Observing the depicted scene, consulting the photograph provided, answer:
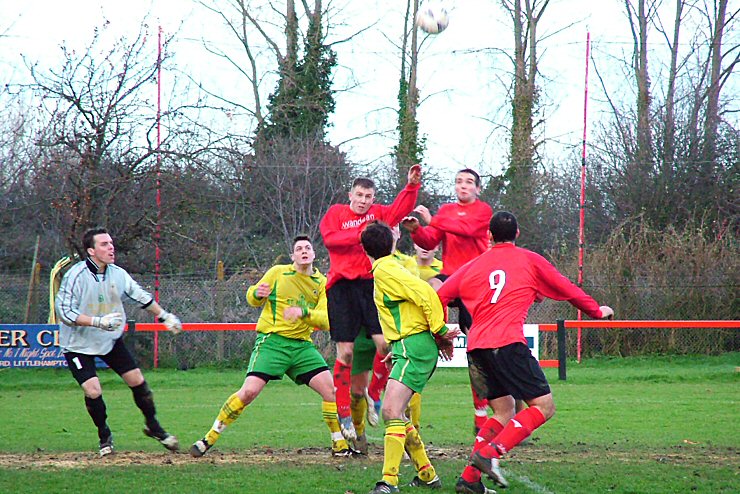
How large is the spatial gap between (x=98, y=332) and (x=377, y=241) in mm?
3233

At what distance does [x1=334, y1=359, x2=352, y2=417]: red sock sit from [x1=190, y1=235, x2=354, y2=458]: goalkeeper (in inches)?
4.3

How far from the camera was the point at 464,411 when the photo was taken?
12266mm

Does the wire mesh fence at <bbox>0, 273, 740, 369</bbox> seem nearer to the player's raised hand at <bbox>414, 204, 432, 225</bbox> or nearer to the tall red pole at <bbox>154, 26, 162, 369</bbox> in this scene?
the tall red pole at <bbox>154, 26, 162, 369</bbox>

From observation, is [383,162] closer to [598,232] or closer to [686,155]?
[598,232]

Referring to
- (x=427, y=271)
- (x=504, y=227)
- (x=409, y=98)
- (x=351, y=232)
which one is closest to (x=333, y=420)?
(x=351, y=232)

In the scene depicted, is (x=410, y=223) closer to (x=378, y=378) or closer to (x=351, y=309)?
(x=351, y=309)

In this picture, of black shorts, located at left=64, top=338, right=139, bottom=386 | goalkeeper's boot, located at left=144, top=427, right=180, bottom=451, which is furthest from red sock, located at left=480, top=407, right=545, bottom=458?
black shorts, located at left=64, top=338, right=139, bottom=386

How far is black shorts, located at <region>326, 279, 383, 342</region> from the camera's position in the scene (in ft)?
27.2

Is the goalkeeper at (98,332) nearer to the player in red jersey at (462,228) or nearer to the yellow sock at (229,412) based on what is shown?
the yellow sock at (229,412)

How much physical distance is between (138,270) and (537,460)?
12.5 m

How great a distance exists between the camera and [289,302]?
841 centimetres

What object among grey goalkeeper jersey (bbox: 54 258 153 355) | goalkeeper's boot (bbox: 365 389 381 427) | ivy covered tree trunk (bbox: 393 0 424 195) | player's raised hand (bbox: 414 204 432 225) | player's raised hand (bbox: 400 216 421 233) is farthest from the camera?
ivy covered tree trunk (bbox: 393 0 424 195)

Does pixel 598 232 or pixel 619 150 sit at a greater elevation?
pixel 619 150

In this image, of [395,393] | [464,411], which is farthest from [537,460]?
[464,411]
